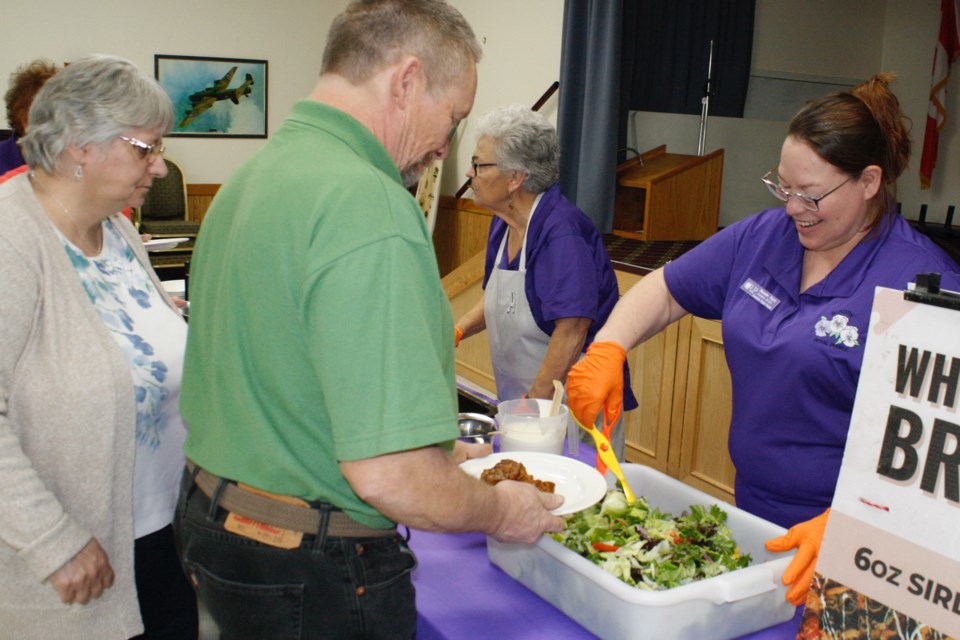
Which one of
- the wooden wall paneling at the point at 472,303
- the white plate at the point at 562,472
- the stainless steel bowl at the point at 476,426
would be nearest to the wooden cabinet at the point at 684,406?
the wooden wall paneling at the point at 472,303

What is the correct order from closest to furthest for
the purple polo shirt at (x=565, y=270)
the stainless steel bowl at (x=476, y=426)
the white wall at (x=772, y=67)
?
1. the stainless steel bowl at (x=476, y=426)
2. the purple polo shirt at (x=565, y=270)
3. the white wall at (x=772, y=67)

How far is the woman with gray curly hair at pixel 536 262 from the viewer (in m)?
2.29

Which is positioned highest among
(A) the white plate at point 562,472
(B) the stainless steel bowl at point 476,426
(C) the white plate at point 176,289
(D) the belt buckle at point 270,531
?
(D) the belt buckle at point 270,531

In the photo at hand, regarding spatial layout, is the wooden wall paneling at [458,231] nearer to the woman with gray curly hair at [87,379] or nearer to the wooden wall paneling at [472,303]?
the wooden wall paneling at [472,303]

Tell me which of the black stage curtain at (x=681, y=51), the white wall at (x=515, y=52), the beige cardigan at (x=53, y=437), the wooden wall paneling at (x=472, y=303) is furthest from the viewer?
the white wall at (x=515, y=52)

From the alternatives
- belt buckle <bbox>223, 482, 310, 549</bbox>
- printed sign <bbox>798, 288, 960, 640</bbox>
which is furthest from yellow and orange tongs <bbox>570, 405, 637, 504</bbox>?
belt buckle <bbox>223, 482, 310, 549</bbox>

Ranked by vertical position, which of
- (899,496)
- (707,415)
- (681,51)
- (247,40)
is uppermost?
(247,40)

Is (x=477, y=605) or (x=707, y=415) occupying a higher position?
(x=477, y=605)

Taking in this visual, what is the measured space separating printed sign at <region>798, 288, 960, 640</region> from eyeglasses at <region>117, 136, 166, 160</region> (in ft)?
4.27

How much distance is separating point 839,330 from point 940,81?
4.85 meters

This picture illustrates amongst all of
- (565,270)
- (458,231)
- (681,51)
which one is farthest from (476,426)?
(458,231)

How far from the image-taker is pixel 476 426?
1.94 meters

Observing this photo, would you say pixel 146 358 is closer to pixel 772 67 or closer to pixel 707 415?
pixel 707 415

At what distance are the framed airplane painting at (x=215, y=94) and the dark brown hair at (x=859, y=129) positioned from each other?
19.0 ft
